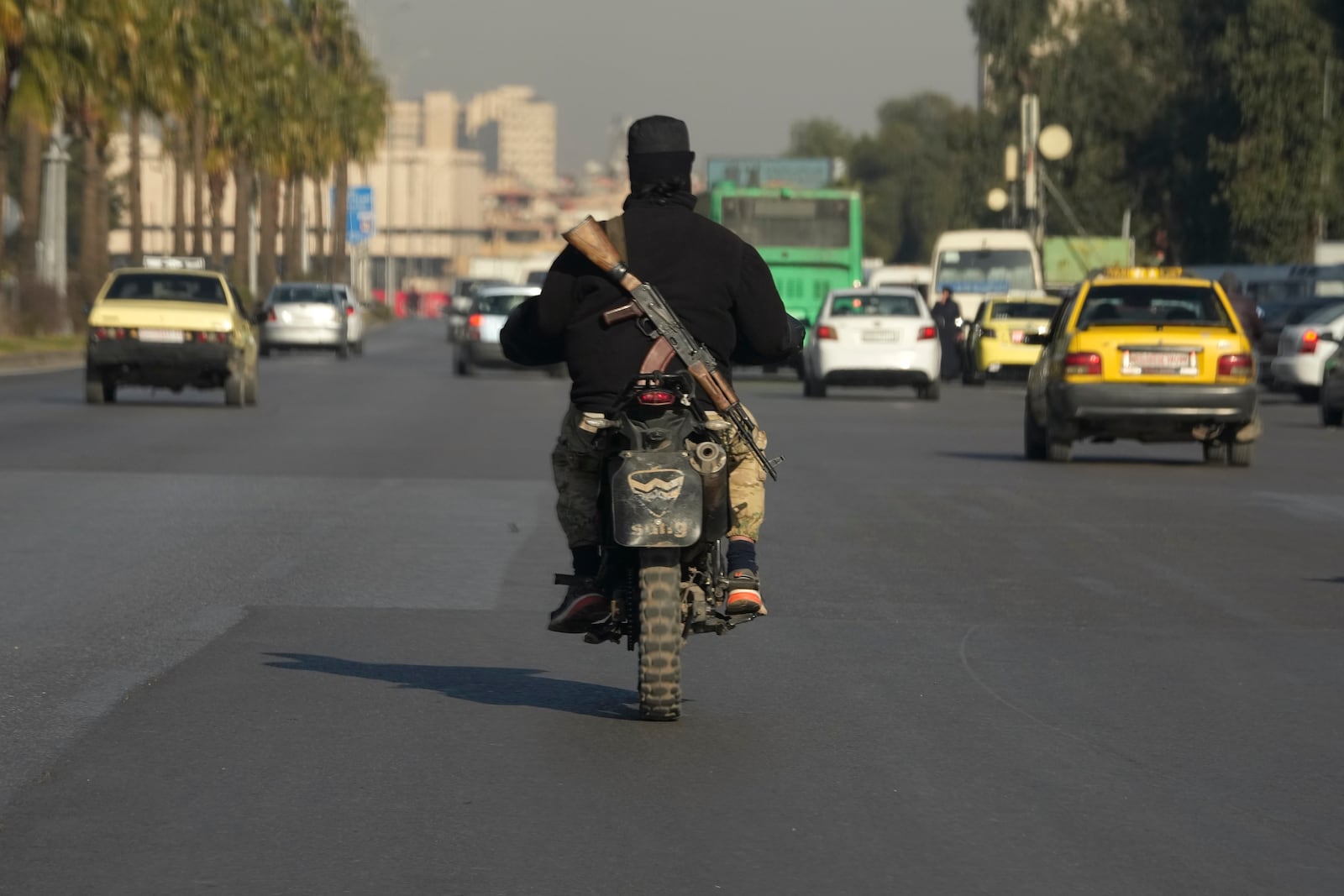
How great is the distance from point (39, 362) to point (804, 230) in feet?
44.8

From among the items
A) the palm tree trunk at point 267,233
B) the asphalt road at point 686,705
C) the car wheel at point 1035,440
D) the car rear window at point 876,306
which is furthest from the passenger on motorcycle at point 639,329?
the palm tree trunk at point 267,233

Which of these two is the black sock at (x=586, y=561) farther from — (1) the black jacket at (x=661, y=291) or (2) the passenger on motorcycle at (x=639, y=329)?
Result: (1) the black jacket at (x=661, y=291)

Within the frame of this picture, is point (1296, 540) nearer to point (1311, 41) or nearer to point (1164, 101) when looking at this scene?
point (1311, 41)

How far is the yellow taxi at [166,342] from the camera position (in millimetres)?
27938

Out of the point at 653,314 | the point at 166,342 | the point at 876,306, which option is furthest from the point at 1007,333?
the point at 653,314

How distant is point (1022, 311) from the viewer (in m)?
42.8

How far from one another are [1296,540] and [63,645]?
768 cm

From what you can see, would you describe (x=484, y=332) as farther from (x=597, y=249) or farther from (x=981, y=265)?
(x=597, y=249)

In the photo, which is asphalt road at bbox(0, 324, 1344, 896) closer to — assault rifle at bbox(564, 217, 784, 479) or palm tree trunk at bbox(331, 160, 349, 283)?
assault rifle at bbox(564, 217, 784, 479)

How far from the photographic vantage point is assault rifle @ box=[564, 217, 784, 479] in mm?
7379

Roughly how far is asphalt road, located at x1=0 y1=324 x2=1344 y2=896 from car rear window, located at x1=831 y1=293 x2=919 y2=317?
17.5 meters

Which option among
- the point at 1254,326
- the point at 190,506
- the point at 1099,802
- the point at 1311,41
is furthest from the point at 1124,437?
the point at 1311,41

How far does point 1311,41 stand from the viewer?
65438mm

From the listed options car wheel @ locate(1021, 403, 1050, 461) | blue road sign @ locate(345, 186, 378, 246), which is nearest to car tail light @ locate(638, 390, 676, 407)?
car wheel @ locate(1021, 403, 1050, 461)
